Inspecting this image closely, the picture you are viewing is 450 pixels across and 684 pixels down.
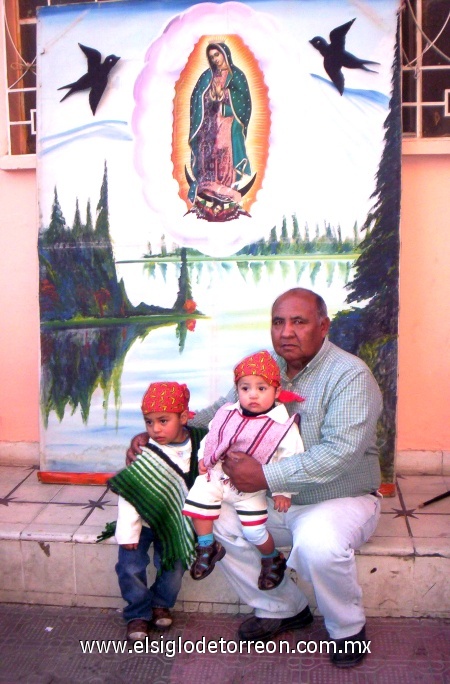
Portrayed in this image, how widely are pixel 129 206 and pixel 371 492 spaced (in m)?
1.96

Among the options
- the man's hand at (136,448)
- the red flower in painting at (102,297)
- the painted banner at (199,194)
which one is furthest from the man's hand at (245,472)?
the red flower in painting at (102,297)

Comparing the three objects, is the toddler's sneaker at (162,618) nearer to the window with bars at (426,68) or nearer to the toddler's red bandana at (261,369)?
the toddler's red bandana at (261,369)

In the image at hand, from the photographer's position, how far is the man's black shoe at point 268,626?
117 inches

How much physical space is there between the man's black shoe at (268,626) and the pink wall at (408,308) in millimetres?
1371

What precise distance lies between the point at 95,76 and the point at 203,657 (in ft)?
9.62

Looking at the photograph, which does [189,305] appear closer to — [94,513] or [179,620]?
[94,513]

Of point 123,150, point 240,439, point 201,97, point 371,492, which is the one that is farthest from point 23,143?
point 371,492

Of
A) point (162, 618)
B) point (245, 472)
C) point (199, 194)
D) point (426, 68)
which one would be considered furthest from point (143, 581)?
point (426, 68)

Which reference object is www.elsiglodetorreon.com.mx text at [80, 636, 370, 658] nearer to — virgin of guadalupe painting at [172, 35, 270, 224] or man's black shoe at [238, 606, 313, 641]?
man's black shoe at [238, 606, 313, 641]

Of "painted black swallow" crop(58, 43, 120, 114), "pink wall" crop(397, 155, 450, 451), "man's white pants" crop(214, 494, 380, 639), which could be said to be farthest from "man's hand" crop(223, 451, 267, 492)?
"painted black swallow" crop(58, 43, 120, 114)

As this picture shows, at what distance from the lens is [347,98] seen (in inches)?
142

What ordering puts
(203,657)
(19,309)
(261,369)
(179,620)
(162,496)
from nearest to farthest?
(261,369)
(203,657)
(162,496)
(179,620)
(19,309)

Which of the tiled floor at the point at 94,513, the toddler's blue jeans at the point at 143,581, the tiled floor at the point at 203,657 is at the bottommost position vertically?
the tiled floor at the point at 203,657

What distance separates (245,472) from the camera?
2795 millimetres
